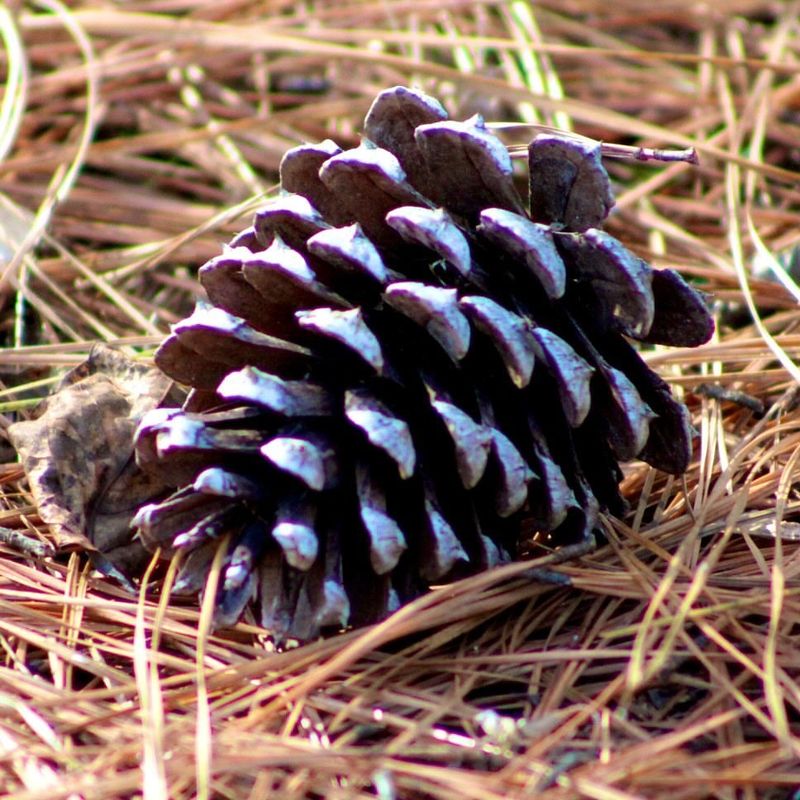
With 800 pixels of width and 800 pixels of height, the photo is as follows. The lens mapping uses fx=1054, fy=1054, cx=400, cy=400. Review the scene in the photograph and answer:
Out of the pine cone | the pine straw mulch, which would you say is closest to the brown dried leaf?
the pine straw mulch

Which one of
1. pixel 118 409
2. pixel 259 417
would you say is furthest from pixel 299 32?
pixel 259 417

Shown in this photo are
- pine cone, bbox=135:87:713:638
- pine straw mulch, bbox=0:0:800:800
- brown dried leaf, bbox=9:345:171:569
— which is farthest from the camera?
brown dried leaf, bbox=9:345:171:569

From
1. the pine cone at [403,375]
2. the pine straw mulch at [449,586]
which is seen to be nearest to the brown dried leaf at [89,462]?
the pine straw mulch at [449,586]

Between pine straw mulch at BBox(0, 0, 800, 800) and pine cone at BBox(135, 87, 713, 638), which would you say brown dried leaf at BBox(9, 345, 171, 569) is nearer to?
pine straw mulch at BBox(0, 0, 800, 800)

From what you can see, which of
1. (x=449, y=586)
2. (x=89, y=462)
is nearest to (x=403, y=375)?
(x=449, y=586)

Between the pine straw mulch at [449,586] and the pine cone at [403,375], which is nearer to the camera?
the pine straw mulch at [449,586]

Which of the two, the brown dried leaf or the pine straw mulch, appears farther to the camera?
the brown dried leaf

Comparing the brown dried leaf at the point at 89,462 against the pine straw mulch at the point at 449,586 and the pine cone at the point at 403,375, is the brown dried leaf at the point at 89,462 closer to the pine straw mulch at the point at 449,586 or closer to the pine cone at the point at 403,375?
the pine straw mulch at the point at 449,586
